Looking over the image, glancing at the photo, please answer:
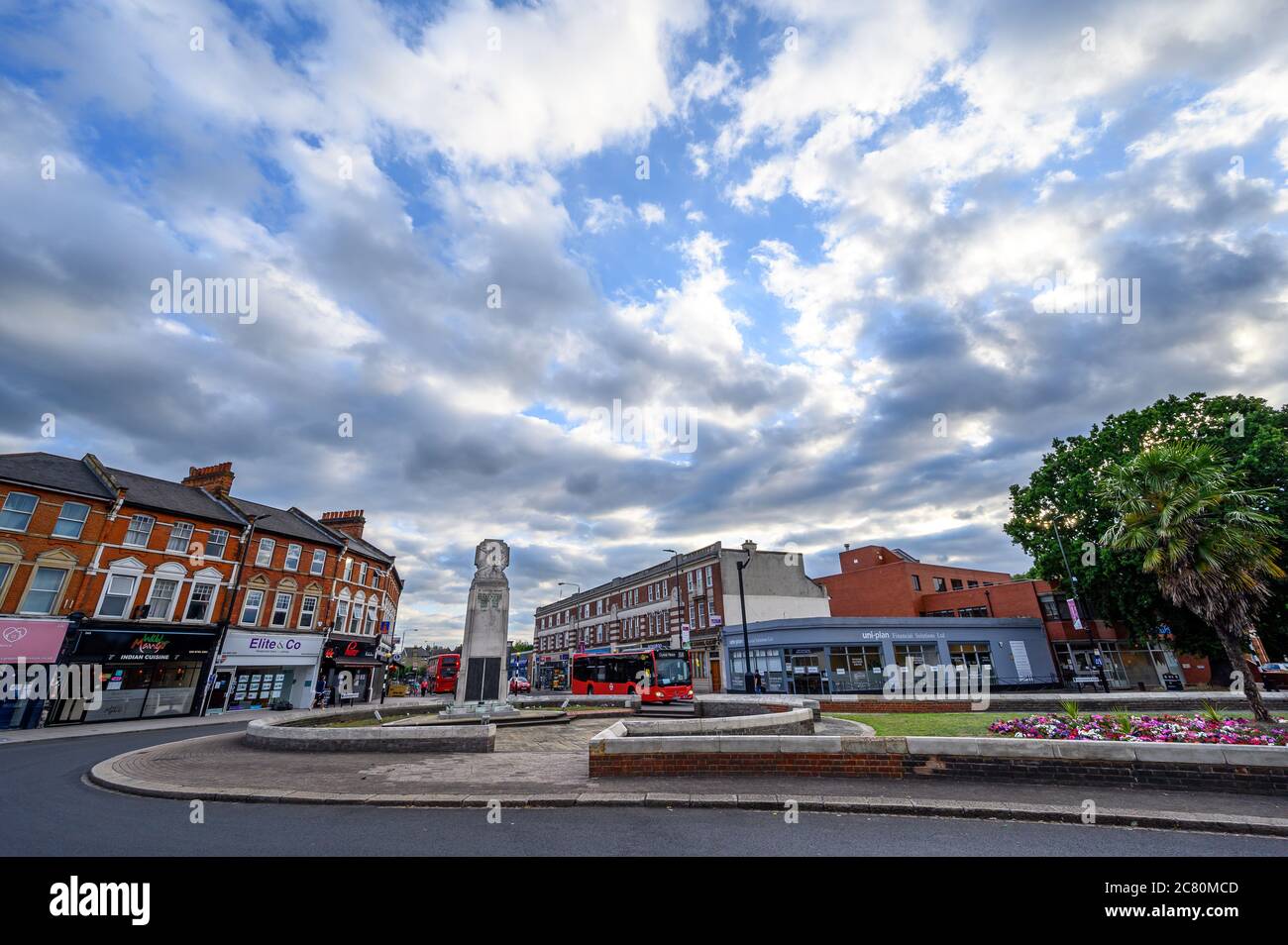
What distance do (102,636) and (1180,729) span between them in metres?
38.1

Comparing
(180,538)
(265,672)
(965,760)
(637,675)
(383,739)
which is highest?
(180,538)

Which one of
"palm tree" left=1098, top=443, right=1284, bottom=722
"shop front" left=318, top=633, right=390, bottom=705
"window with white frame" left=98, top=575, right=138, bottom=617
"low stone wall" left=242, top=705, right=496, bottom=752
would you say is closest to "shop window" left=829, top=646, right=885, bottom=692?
"palm tree" left=1098, top=443, right=1284, bottom=722

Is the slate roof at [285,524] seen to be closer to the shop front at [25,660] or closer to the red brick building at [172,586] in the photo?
the red brick building at [172,586]

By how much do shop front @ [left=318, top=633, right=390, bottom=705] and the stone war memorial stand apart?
63.1 feet

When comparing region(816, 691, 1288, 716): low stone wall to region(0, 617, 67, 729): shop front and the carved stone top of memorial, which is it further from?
region(0, 617, 67, 729): shop front

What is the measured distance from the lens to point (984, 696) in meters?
20.0

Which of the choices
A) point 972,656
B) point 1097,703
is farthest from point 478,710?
point 972,656

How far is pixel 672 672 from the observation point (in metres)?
30.4

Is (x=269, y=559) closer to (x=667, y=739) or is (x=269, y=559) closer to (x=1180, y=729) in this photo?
(x=667, y=739)

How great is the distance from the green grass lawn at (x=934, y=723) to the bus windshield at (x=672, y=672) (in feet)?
41.8

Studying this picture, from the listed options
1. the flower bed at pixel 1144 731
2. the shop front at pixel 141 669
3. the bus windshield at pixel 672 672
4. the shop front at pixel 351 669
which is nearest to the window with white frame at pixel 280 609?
the shop front at pixel 351 669

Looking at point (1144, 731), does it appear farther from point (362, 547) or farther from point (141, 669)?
point (362, 547)

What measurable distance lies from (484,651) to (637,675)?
14169 millimetres
